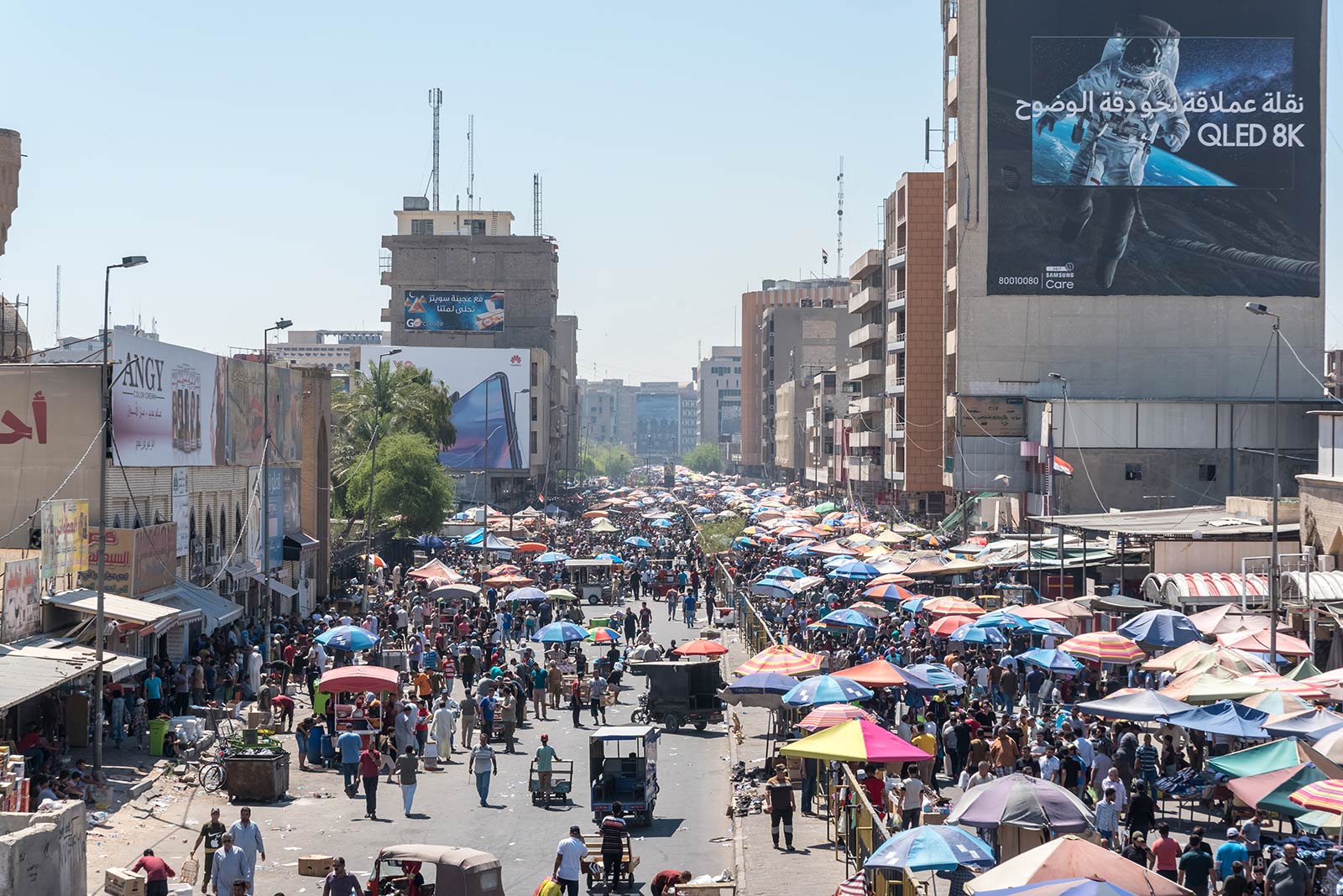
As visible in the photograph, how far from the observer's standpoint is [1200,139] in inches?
2734

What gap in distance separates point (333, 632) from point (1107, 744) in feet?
53.1

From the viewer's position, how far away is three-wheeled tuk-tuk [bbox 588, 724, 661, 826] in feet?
73.3

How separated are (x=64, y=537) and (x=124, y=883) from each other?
479 inches

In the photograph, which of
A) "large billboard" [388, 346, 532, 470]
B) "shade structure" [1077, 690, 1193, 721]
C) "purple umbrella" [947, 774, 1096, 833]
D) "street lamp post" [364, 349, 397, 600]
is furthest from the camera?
"large billboard" [388, 346, 532, 470]

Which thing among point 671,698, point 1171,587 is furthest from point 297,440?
point 1171,587

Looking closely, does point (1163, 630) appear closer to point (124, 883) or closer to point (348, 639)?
point (348, 639)

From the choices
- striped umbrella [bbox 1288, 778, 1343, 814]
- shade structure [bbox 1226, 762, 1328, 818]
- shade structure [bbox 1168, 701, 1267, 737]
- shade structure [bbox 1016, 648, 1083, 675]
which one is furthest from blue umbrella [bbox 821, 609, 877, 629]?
striped umbrella [bbox 1288, 778, 1343, 814]

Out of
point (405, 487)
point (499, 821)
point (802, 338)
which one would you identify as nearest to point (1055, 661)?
point (499, 821)

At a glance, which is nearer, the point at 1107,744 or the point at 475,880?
the point at 475,880

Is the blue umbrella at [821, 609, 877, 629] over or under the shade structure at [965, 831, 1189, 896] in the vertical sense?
under

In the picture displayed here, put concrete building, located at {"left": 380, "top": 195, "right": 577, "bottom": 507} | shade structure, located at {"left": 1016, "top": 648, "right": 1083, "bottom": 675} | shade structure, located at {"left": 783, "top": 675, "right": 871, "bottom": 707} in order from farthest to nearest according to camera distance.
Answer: concrete building, located at {"left": 380, "top": 195, "right": 577, "bottom": 507}
shade structure, located at {"left": 1016, "top": 648, "right": 1083, "bottom": 675}
shade structure, located at {"left": 783, "top": 675, "right": 871, "bottom": 707}

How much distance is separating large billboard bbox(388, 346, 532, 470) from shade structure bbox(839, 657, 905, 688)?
86.1m

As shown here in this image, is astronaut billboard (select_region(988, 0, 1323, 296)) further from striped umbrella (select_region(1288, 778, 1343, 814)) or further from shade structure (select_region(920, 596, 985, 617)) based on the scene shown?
striped umbrella (select_region(1288, 778, 1343, 814))

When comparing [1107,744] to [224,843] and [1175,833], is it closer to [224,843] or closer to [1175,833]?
[1175,833]
